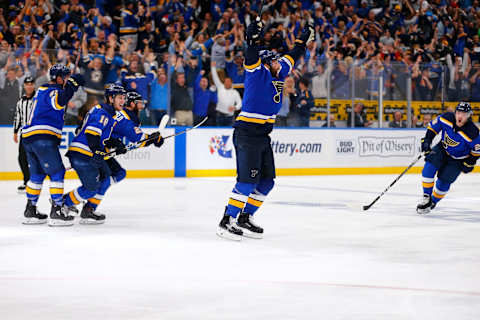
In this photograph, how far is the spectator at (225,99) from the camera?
13703 millimetres

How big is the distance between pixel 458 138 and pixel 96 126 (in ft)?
12.4

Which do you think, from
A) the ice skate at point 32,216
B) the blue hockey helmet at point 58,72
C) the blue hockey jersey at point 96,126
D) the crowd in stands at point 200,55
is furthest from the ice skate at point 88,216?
the crowd in stands at point 200,55

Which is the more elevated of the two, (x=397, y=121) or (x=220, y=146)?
(x=397, y=121)

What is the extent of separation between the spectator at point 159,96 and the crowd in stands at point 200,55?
0.7 inches

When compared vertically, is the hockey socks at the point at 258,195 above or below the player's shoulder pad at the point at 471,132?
below

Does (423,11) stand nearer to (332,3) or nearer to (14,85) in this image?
(332,3)

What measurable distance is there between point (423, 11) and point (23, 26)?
32.6ft

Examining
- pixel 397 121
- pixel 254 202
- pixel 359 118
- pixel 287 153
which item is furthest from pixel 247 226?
pixel 397 121

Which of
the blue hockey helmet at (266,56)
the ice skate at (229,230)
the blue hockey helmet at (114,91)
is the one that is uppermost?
the blue hockey helmet at (266,56)

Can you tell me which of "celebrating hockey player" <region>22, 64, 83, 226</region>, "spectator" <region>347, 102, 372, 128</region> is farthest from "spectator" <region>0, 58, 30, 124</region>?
"spectator" <region>347, 102, 372, 128</region>

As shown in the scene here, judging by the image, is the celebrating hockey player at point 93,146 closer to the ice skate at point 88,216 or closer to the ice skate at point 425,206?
the ice skate at point 88,216

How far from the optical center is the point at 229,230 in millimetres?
6316

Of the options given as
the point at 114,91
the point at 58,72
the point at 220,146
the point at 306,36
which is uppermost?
the point at 306,36

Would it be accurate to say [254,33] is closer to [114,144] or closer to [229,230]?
[229,230]
